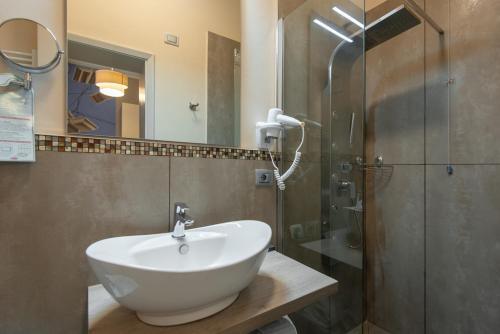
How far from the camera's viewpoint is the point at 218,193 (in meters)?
1.06

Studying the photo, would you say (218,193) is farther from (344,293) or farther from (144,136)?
(344,293)

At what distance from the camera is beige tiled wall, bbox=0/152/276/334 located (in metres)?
0.69

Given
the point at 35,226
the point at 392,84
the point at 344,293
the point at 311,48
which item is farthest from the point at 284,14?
the point at 344,293

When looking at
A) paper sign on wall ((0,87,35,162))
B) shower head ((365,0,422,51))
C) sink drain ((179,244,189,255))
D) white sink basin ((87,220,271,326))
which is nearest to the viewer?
white sink basin ((87,220,271,326))

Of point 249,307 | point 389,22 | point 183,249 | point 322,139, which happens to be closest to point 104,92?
point 183,249

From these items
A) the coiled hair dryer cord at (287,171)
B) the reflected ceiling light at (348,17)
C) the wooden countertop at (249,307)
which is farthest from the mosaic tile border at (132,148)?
the reflected ceiling light at (348,17)

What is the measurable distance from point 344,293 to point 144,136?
1459 mm

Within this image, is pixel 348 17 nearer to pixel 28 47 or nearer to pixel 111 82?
pixel 111 82

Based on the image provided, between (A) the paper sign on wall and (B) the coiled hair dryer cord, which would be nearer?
(A) the paper sign on wall

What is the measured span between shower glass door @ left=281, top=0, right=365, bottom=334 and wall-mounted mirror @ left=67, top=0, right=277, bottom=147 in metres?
0.31

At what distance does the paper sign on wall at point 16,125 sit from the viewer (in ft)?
2.15

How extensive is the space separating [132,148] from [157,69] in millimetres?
379

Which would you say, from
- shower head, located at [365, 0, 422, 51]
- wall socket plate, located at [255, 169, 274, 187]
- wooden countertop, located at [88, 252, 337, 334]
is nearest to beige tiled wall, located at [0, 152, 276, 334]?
wooden countertop, located at [88, 252, 337, 334]

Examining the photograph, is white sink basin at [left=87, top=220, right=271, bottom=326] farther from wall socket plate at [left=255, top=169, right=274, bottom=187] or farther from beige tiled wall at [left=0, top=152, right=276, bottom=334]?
wall socket plate at [left=255, top=169, right=274, bottom=187]
